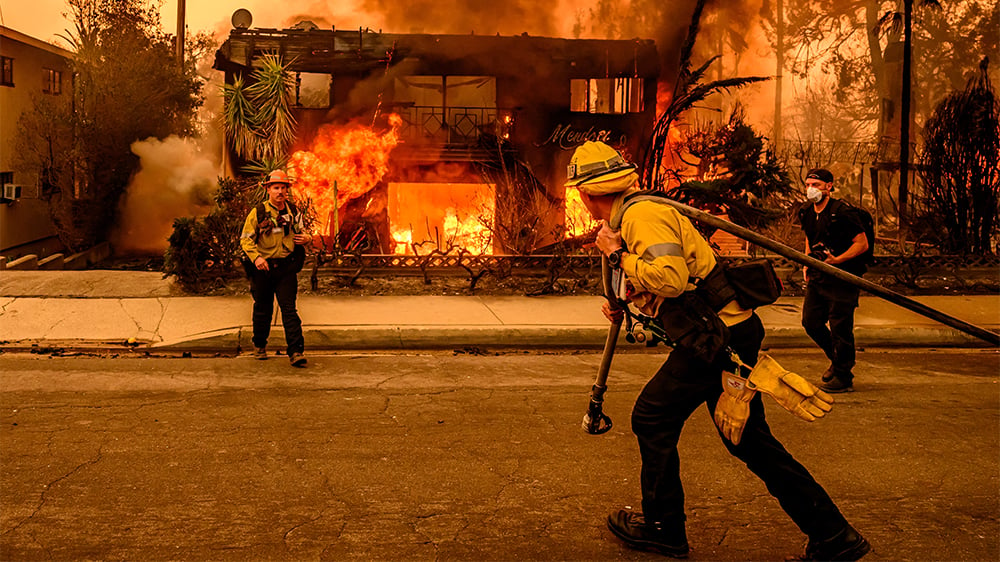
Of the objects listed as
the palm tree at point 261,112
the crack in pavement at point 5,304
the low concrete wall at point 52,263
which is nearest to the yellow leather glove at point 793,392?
the crack in pavement at point 5,304

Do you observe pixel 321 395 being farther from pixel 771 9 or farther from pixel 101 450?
pixel 771 9

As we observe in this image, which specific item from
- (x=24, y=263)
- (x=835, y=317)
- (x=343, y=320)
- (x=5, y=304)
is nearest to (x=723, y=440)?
(x=835, y=317)

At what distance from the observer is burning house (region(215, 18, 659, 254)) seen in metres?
17.3

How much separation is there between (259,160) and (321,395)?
10176 mm

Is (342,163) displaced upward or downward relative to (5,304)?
upward

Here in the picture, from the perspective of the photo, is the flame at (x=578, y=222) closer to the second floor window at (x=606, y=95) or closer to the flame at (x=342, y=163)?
the flame at (x=342, y=163)

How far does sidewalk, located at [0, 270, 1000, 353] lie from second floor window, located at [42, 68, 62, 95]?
41.8ft

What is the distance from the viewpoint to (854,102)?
113ft

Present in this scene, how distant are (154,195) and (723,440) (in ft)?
65.5

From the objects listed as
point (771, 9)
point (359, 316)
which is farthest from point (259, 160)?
point (771, 9)

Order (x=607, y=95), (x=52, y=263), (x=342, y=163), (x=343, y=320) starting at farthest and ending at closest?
1. (x=607, y=95)
2. (x=52, y=263)
3. (x=342, y=163)
4. (x=343, y=320)

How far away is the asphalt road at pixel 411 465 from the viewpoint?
413 centimetres

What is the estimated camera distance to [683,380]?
387cm

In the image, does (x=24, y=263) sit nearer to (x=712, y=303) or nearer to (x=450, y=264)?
(x=450, y=264)
